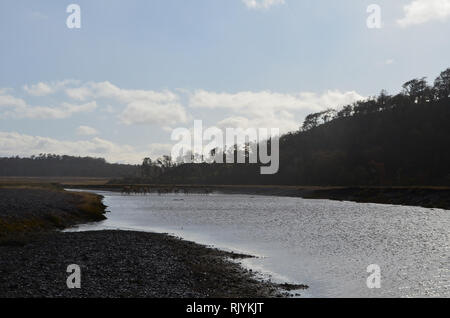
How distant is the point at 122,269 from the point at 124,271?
0.58 m

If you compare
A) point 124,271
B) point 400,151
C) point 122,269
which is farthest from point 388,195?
point 124,271

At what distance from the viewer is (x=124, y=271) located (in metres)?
28.0

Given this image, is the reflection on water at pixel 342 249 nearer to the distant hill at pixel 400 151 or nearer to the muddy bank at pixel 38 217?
the muddy bank at pixel 38 217

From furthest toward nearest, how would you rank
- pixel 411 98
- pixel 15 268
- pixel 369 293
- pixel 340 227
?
pixel 411 98 → pixel 340 227 → pixel 15 268 → pixel 369 293

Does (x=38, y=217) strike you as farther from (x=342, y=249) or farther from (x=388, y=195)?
(x=388, y=195)

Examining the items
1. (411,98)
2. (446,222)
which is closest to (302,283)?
(446,222)

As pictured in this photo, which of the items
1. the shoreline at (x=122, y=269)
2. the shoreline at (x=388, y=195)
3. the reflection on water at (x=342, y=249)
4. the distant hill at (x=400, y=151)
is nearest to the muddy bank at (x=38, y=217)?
the shoreline at (x=122, y=269)

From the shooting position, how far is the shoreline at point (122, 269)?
22859mm

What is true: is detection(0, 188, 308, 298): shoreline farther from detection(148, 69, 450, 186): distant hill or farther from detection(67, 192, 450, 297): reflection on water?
detection(148, 69, 450, 186): distant hill

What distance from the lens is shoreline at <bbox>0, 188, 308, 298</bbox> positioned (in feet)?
75.0

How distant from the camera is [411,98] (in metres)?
196

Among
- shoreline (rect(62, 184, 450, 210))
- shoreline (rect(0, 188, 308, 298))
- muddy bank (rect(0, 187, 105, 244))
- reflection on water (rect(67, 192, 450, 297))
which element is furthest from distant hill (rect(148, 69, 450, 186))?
shoreline (rect(0, 188, 308, 298))

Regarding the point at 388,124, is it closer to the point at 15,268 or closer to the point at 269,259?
the point at 269,259
